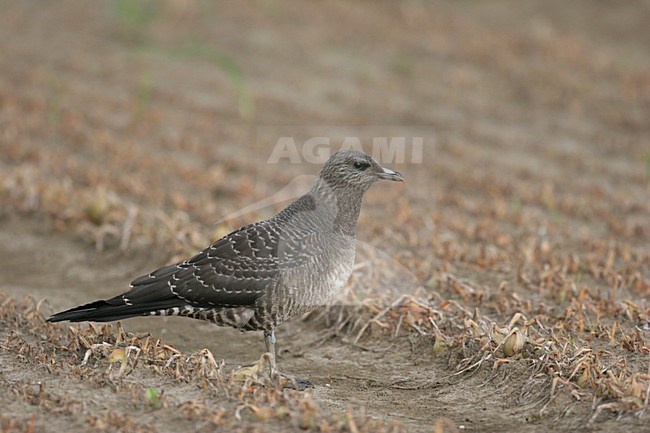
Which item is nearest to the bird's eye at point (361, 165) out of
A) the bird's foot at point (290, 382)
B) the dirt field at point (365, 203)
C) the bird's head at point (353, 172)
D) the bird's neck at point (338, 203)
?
the bird's head at point (353, 172)

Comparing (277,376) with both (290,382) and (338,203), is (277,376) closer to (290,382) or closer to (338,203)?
(290,382)

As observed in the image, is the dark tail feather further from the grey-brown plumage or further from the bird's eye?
the bird's eye

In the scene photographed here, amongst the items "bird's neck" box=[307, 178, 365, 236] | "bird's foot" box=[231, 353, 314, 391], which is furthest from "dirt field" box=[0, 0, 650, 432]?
"bird's neck" box=[307, 178, 365, 236]

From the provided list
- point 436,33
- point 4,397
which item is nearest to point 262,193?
point 4,397

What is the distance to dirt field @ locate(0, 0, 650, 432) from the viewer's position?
4.82 meters

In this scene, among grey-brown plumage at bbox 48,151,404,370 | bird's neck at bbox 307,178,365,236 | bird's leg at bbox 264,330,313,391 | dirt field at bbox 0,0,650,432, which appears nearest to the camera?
dirt field at bbox 0,0,650,432

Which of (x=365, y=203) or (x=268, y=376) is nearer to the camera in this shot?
(x=268, y=376)

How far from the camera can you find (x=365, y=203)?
877cm

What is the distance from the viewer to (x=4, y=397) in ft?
15.2

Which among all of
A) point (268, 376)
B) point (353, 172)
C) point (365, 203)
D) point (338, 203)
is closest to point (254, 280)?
point (268, 376)

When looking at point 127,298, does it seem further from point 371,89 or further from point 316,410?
point 371,89

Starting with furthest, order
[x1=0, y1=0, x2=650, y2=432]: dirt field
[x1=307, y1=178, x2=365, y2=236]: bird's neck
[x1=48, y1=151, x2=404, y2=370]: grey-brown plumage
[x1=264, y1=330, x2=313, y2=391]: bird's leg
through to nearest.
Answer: [x1=307, y1=178, x2=365, y2=236]: bird's neck
[x1=48, y1=151, x2=404, y2=370]: grey-brown plumage
[x1=264, y1=330, x2=313, y2=391]: bird's leg
[x1=0, y1=0, x2=650, y2=432]: dirt field

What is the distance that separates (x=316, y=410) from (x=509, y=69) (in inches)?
350

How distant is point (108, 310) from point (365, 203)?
404 cm
